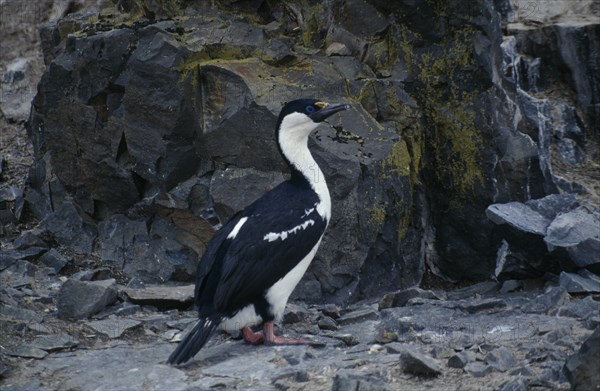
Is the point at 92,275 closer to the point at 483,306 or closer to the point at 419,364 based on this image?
the point at 483,306

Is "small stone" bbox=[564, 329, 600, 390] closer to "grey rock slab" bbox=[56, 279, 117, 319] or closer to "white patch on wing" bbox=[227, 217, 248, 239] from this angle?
"white patch on wing" bbox=[227, 217, 248, 239]

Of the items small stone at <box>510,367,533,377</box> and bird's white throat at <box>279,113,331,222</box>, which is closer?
small stone at <box>510,367,533,377</box>

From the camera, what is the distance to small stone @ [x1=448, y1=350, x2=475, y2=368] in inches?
221


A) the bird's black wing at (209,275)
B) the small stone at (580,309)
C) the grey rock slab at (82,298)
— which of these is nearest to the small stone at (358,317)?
the bird's black wing at (209,275)

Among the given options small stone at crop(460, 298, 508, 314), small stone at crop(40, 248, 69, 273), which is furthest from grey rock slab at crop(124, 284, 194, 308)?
small stone at crop(460, 298, 508, 314)

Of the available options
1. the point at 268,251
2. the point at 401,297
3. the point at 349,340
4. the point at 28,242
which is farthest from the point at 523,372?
the point at 28,242

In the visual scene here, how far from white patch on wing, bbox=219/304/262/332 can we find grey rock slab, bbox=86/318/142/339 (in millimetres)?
871

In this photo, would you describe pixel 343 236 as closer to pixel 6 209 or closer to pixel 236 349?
pixel 236 349

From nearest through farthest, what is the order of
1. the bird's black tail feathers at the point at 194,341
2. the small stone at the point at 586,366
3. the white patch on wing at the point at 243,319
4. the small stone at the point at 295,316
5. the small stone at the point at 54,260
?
the small stone at the point at 586,366, the bird's black tail feathers at the point at 194,341, the white patch on wing at the point at 243,319, the small stone at the point at 295,316, the small stone at the point at 54,260

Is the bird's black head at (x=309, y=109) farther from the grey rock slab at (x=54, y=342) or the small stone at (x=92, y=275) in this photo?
the small stone at (x=92, y=275)

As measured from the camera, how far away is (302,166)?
700 centimetres

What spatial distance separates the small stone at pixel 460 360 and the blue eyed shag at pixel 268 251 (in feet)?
Answer: 4.27

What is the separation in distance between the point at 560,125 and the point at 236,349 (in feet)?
21.1

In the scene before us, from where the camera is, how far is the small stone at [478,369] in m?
5.49
